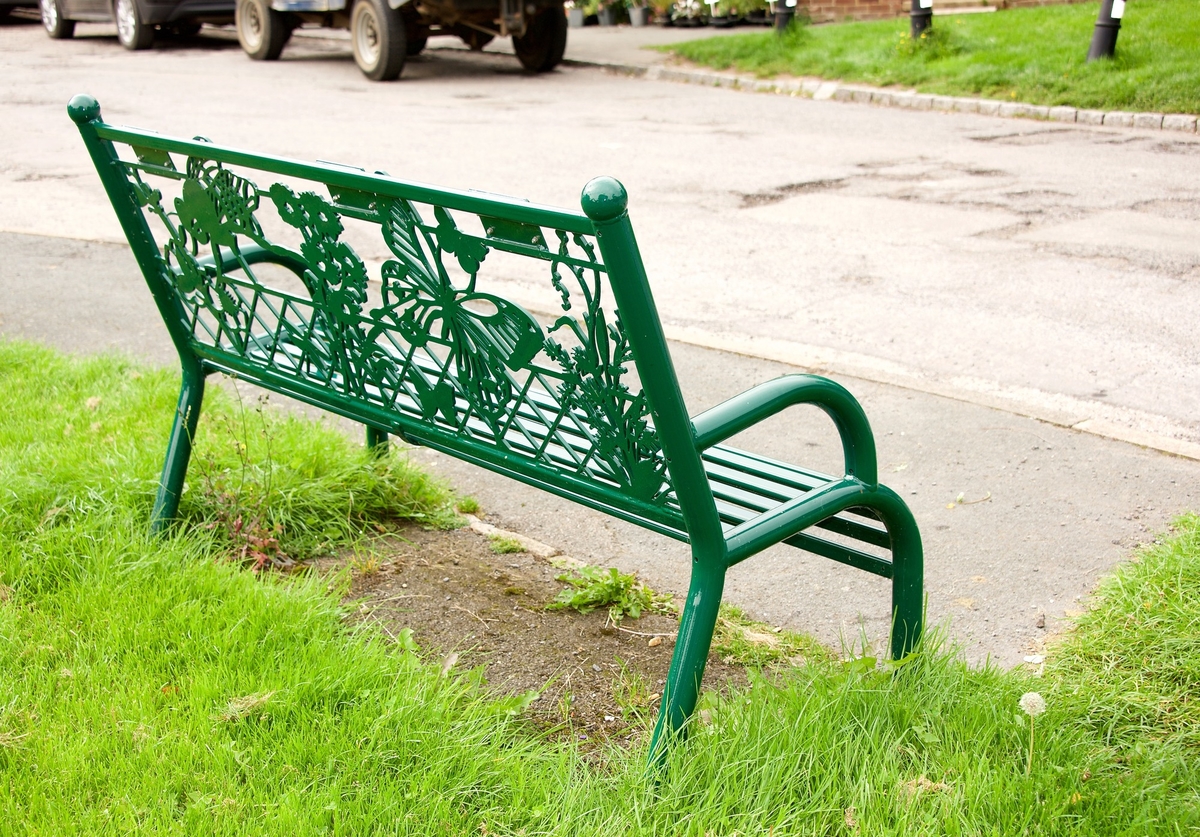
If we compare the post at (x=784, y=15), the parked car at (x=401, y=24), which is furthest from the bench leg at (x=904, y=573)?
the post at (x=784, y=15)

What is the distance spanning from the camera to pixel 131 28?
18.8 meters

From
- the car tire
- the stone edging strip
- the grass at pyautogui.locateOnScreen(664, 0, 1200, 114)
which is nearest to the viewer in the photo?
the stone edging strip

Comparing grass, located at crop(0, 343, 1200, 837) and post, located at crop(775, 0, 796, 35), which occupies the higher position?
post, located at crop(775, 0, 796, 35)

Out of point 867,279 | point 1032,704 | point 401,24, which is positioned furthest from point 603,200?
point 401,24

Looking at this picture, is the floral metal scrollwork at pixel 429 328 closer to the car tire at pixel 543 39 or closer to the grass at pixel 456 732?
the grass at pixel 456 732

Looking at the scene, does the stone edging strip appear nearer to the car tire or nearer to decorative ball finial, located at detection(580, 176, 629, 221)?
the car tire

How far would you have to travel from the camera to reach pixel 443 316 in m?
2.58

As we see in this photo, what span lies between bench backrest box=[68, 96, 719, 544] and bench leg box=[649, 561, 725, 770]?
119mm

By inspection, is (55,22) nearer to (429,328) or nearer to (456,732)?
(429,328)

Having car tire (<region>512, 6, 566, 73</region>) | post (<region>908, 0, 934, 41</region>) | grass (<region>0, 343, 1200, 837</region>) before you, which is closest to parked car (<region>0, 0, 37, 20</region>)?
car tire (<region>512, 6, 566, 73</region>)

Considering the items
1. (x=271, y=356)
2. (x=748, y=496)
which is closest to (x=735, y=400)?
(x=748, y=496)

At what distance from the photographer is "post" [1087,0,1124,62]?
38.2ft

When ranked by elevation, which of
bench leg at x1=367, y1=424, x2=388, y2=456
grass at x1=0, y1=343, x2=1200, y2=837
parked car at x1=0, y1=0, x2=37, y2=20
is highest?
parked car at x1=0, y1=0, x2=37, y2=20

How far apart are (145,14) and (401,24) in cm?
595
